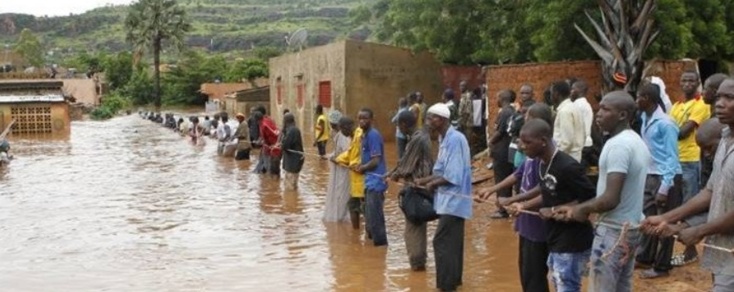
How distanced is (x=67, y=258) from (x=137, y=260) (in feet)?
2.90

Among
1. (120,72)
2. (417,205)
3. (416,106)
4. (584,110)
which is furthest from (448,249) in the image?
(120,72)

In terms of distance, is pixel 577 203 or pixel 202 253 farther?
pixel 202 253

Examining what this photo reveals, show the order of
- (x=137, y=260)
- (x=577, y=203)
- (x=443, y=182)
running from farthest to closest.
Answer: (x=137, y=260) → (x=443, y=182) → (x=577, y=203)

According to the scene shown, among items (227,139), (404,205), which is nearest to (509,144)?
(404,205)

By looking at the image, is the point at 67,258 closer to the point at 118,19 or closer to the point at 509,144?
the point at 509,144

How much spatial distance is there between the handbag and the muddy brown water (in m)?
0.59

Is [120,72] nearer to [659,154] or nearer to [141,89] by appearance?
[141,89]

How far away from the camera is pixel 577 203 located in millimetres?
5555

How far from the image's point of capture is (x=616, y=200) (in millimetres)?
5043

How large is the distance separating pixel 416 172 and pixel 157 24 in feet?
194

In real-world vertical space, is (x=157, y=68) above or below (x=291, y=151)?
above

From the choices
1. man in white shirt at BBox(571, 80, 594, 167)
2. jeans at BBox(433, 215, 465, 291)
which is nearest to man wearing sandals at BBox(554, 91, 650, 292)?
jeans at BBox(433, 215, 465, 291)

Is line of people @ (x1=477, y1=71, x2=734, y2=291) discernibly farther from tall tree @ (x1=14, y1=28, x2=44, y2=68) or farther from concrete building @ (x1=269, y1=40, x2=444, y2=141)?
tall tree @ (x1=14, y1=28, x2=44, y2=68)

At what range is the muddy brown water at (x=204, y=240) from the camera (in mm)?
8305
